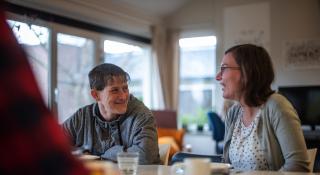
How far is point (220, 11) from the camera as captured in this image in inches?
245

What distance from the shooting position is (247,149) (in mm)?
1764

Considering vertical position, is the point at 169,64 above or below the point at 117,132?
above

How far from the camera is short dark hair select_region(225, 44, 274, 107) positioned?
5.81 feet

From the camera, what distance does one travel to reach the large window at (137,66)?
6.23 metres

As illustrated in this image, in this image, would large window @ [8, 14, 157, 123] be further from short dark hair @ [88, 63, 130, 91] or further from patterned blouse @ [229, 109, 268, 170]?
patterned blouse @ [229, 109, 268, 170]

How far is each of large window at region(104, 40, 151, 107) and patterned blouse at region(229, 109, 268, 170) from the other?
442 cm

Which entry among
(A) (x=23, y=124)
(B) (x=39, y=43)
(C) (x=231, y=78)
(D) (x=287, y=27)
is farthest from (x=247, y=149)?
(D) (x=287, y=27)

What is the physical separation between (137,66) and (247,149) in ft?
16.3

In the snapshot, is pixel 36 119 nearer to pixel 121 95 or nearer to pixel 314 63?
pixel 121 95

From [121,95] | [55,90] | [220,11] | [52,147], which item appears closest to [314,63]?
[220,11]

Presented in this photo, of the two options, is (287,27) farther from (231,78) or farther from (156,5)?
(231,78)

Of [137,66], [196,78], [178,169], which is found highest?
[137,66]

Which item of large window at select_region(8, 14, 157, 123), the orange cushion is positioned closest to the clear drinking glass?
large window at select_region(8, 14, 157, 123)

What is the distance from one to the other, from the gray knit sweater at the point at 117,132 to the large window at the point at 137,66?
3995mm
